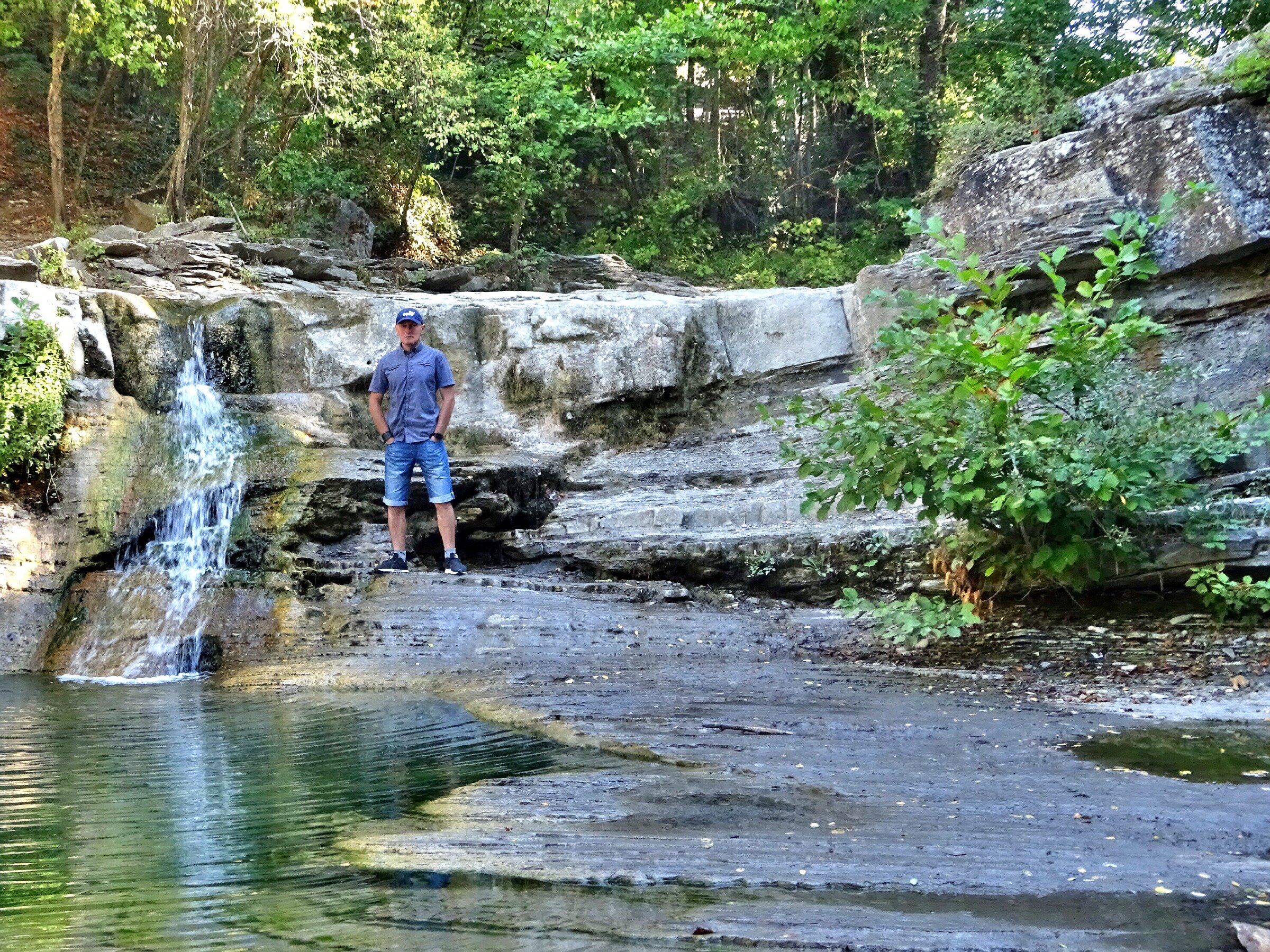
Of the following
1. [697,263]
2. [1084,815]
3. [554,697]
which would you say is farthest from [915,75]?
[1084,815]

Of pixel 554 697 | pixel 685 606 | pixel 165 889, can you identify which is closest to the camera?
pixel 165 889

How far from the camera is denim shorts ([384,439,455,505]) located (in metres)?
8.40

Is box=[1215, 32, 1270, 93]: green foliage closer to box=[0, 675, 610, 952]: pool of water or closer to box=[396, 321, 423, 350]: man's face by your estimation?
box=[396, 321, 423, 350]: man's face

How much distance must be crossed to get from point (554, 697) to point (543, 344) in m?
7.13

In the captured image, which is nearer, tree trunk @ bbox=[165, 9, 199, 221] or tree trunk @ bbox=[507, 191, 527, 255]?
tree trunk @ bbox=[165, 9, 199, 221]

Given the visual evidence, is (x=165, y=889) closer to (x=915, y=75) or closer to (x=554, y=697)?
(x=554, y=697)

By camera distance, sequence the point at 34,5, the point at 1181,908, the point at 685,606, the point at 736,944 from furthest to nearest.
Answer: the point at 34,5 → the point at 685,606 → the point at 1181,908 → the point at 736,944

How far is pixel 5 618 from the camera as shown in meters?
8.23

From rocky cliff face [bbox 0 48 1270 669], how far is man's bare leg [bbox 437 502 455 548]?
25.7 inches

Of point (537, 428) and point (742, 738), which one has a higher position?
point (537, 428)

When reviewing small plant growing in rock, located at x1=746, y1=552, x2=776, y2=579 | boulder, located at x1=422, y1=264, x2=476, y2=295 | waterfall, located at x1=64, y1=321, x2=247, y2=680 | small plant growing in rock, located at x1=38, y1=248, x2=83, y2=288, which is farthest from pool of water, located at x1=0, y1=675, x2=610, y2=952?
boulder, located at x1=422, y1=264, x2=476, y2=295

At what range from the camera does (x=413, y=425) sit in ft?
27.6

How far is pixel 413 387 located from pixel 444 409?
0.28 m

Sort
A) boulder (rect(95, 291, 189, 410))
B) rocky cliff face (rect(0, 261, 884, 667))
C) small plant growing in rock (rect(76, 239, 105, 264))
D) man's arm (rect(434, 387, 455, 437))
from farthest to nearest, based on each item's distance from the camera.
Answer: small plant growing in rock (rect(76, 239, 105, 264))
boulder (rect(95, 291, 189, 410))
rocky cliff face (rect(0, 261, 884, 667))
man's arm (rect(434, 387, 455, 437))
